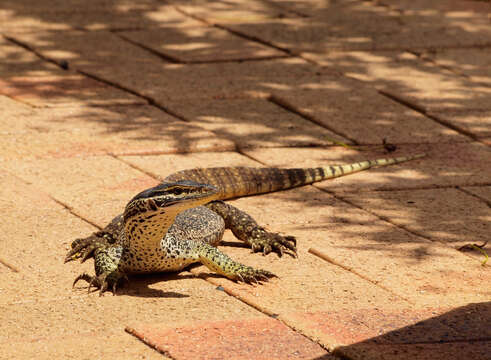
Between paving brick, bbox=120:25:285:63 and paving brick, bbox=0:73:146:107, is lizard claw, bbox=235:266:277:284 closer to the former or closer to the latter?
paving brick, bbox=0:73:146:107

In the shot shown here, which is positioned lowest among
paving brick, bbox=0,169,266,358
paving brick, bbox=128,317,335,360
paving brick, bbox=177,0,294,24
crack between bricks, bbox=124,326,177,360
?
paving brick, bbox=0,169,266,358

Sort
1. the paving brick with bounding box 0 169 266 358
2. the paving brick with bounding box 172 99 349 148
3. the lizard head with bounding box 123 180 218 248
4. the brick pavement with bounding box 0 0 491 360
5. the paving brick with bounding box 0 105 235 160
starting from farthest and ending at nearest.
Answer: the paving brick with bounding box 172 99 349 148, the paving brick with bounding box 0 105 235 160, the lizard head with bounding box 123 180 218 248, the brick pavement with bounding box 0 0 491 360, the paving brick with bounding box 0 169 266 358

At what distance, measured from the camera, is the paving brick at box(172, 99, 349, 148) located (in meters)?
8.87

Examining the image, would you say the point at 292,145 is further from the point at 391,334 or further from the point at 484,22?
the point at 484,22

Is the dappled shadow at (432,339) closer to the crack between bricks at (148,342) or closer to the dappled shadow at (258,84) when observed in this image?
the crack between bricks at (148,342)

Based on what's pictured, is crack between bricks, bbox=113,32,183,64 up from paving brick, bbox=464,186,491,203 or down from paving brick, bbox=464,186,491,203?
up

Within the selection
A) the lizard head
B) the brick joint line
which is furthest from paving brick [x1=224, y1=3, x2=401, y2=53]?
the lizard head

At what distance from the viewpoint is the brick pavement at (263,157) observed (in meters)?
5.43

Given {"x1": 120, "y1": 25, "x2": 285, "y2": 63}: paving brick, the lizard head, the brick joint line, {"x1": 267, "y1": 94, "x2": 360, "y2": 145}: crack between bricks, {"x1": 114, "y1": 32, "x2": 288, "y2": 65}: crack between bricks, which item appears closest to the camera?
the lizard head

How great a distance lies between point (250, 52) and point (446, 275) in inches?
Answer: 227

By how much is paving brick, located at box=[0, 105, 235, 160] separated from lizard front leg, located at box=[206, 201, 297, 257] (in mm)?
1390

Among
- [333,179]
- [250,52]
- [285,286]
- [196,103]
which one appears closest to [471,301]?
[285,286]

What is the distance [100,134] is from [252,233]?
234cm

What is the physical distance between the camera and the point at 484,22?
1335 centimetres
